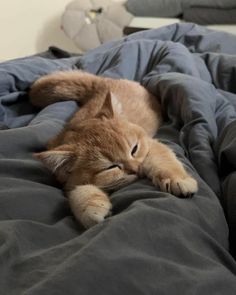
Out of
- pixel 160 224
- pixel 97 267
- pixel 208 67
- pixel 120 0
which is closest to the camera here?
pixel 97 267

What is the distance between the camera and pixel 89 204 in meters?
0.89

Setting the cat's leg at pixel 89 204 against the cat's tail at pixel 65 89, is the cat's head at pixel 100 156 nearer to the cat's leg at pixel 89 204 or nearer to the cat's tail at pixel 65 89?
the cat's leg at pixel 89 204

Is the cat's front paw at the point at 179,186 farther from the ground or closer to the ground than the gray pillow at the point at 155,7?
farther from the ground

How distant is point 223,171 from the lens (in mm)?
1017

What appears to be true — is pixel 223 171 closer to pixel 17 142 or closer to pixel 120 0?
pixel 17 142

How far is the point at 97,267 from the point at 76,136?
1.77 ft

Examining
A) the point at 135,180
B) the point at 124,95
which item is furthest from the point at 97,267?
the point at 124,95

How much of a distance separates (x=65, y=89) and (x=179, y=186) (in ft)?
2.44

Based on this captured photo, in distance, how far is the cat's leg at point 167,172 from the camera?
0.88 m

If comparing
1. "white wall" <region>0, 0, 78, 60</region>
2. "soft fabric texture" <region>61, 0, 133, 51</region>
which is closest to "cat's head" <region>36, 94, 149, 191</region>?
"soft fabric texture" <region>61, 0, 133, 51</region>

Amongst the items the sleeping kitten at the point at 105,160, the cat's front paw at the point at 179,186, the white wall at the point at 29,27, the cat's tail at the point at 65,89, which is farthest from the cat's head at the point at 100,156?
the white wall at the point at 29,27

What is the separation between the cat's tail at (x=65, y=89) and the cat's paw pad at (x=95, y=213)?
649mm

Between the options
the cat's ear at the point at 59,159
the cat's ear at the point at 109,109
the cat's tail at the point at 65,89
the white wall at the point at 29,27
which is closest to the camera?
the cat's ear at the point at 59,159

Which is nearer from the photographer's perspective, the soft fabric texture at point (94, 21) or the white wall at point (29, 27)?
the soft fabric texture at point (94, 21)
